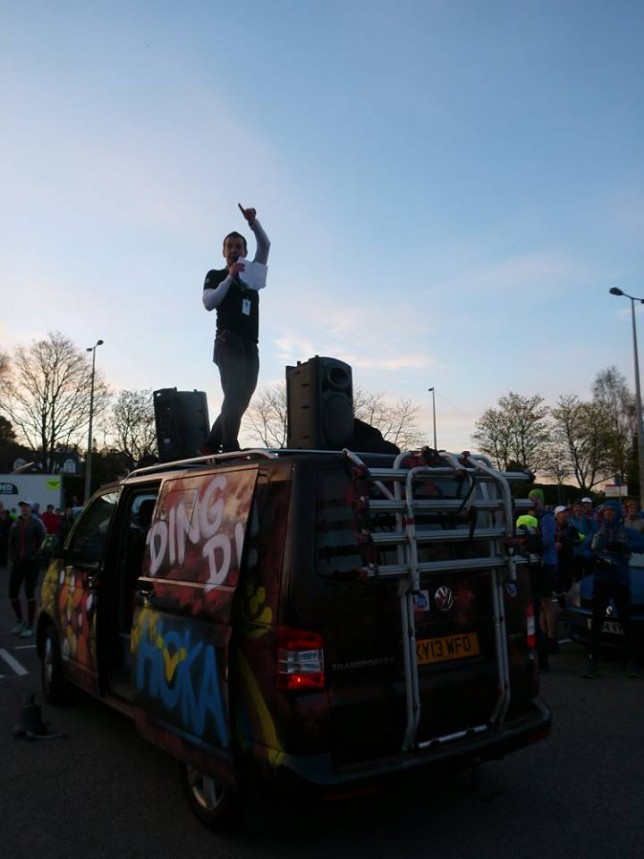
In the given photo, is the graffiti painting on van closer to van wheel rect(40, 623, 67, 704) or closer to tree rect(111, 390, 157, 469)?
van wheel rect(40, 623, 67, 704)

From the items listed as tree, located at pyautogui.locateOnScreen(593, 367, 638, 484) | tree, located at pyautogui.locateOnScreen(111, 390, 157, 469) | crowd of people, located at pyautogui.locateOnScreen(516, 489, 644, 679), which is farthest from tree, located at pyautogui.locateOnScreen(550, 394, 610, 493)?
crowd of people, located at pyautogui.locateOnScreen(516, 489, 644, 679)

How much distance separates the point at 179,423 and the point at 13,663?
3.73 metres

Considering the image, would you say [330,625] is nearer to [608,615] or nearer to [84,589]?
[84,589]

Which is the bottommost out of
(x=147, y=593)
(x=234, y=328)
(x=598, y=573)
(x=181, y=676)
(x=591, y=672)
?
(x=591, y=672)

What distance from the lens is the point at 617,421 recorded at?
64562 mm

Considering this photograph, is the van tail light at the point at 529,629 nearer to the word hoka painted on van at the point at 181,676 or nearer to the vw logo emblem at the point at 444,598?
the vw logo emblem at the point at 444,598

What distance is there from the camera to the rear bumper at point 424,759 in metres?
3.14

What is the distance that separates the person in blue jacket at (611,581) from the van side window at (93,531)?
16.4 feet

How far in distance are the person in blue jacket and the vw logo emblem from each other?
456 centimetres

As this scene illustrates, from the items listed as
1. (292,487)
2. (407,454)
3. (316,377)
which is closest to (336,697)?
(292,487)

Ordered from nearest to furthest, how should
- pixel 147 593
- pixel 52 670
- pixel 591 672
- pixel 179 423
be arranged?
pixel 147 593, pixel 52 670, pixel 179 423, pixel 591 672

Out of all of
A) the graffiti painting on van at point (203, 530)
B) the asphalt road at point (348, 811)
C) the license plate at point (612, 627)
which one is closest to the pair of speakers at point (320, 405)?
the graffiti painting on van at point (203, 530)

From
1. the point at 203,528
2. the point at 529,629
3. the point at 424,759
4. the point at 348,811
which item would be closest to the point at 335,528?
the point at 203,528

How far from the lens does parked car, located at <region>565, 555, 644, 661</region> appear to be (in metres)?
7.93
